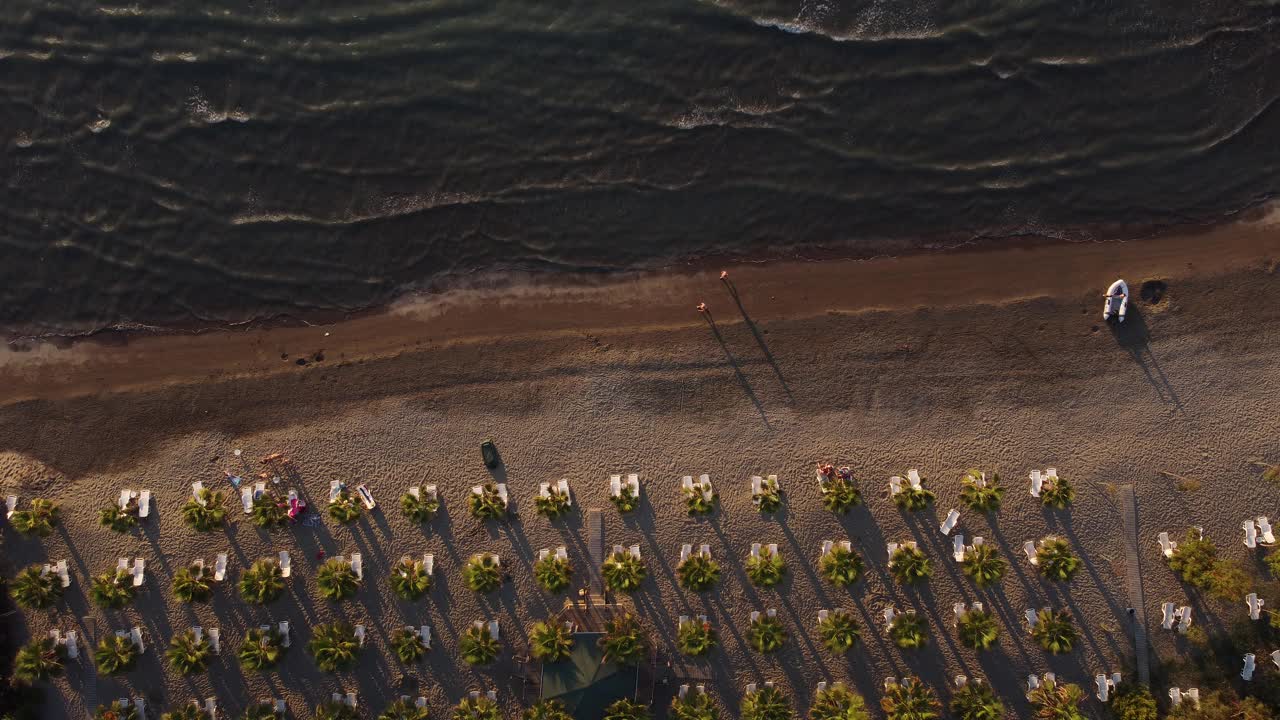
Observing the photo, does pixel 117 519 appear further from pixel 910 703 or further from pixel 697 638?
pixel 910 703

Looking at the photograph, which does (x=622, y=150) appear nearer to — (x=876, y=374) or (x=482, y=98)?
(x=482, y=98)

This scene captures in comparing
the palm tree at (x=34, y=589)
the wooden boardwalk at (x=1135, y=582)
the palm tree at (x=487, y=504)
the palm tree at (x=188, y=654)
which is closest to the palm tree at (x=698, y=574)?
the palm tree at (x=487, y=504)

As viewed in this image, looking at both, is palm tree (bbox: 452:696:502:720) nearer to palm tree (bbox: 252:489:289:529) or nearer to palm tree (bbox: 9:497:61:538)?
palm tree (bbox: 252:489:289:529)

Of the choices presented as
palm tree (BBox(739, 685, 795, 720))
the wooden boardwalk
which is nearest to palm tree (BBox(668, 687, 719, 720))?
palm tree (BBox(739, 685, 795, 720))

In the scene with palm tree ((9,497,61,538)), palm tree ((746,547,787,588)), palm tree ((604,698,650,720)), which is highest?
palm tree ((9,497,61,538))

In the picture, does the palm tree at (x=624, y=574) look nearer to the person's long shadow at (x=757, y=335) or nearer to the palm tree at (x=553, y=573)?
the palm tree at (x=553, y=573)

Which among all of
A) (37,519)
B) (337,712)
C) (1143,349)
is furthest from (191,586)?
(1143,349)
